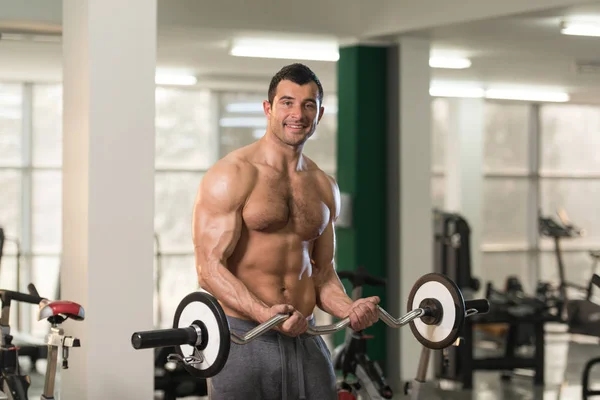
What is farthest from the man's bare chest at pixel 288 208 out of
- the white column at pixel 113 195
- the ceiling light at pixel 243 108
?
the ceiling light at pixel 243 108

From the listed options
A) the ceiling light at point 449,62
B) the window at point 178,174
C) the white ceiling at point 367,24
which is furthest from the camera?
the window at point 178,174

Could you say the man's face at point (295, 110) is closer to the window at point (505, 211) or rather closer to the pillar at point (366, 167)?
the pillar at point (366, 167)

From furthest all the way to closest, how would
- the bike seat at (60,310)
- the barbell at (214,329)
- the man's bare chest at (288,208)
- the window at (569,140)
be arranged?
the window at (569,140) → the bike seat at (60,310) → the man's bare chest at (288,208) → the barbell at (214,329)

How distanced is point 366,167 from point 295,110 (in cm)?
422

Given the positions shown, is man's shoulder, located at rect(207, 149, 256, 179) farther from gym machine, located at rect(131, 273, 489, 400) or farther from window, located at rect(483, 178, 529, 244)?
window, located at rect(483, 178, 529, 244)

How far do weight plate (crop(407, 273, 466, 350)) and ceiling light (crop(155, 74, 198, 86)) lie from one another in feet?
23.3

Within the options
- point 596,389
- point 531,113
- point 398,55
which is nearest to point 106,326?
point 398,55

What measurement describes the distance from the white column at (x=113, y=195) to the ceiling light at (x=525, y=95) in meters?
6.69

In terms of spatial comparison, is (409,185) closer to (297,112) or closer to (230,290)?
(297,112)

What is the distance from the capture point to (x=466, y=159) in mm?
10977


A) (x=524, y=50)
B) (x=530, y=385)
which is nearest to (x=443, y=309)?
(x=530, y=385)

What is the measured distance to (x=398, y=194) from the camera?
7.06 meters

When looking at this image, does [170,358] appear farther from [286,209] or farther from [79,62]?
[79,62]

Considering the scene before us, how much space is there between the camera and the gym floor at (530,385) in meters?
7.14
